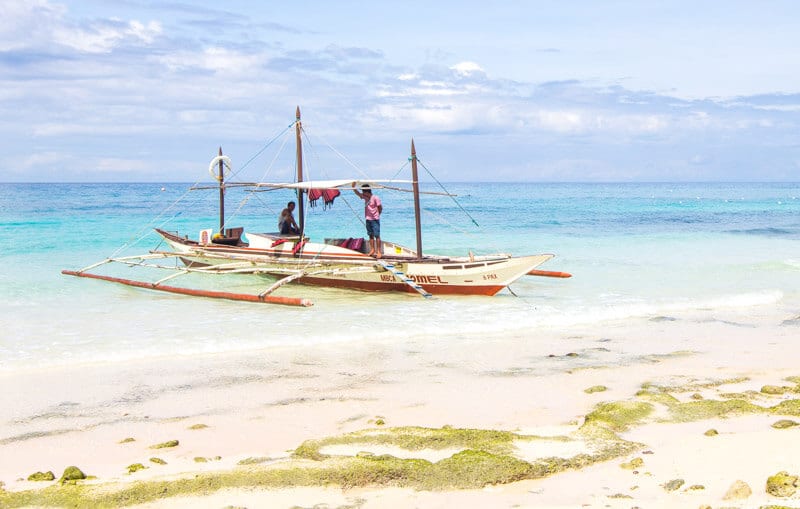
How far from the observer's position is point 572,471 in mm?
5660

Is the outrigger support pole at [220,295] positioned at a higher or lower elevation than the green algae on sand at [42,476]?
higher

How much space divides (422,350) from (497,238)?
963 inches

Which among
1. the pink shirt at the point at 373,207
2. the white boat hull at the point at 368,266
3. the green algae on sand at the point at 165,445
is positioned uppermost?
the pink shirt at the point at 373,207

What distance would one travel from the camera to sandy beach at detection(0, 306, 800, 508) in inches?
211

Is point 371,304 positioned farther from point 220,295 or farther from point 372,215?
point 220,295

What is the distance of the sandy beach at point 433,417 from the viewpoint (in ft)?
17.6

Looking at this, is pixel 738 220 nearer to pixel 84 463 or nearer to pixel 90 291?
pixel 90 291

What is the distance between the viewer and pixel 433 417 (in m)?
7.52

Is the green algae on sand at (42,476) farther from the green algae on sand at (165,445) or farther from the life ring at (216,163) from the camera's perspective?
the life ring at (216,163)

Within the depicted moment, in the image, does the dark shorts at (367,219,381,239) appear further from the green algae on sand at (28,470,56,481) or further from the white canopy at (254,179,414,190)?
the green algae on sand at (28,470,56,481)

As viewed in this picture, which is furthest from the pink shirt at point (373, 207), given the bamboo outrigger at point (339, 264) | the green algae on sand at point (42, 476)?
the green algae on sand at point (42, 476)

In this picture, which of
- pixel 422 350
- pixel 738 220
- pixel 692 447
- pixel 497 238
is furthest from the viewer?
pixel 738 220

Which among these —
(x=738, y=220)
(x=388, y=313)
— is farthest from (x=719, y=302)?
(x=738, y=220)

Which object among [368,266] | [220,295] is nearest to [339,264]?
[368,266]
